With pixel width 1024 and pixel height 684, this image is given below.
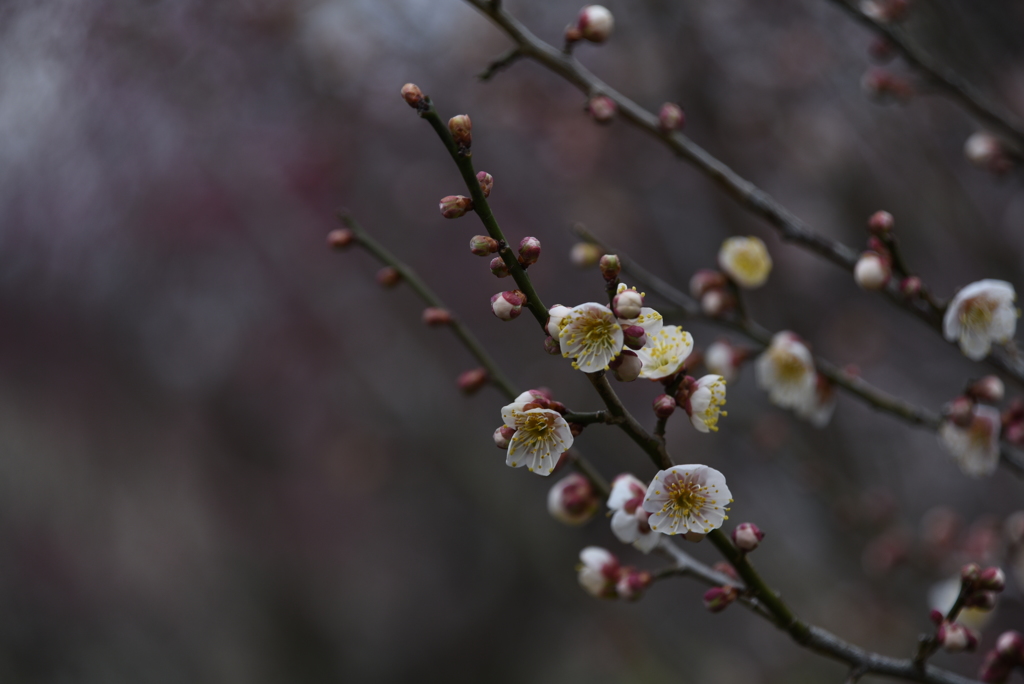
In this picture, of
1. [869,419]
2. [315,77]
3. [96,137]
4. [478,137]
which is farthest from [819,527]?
[96,137]

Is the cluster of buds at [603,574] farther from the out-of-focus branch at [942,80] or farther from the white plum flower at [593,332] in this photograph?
the out-of-focus branch at [942,80]

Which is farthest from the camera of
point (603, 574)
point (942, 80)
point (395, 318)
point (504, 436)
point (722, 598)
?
point (395, 318)

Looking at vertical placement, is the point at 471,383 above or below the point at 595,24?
below

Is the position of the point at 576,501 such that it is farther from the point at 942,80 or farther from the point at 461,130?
the point at 942,80

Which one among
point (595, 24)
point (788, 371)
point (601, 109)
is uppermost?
point (595, 24)

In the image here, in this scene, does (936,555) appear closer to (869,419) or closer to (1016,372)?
(1016,372)

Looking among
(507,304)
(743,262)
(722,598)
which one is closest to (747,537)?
(722,598)

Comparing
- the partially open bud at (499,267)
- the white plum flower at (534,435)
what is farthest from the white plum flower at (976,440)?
the partially open bud at (499,267)
